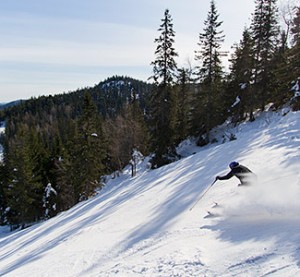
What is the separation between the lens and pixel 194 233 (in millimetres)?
7633

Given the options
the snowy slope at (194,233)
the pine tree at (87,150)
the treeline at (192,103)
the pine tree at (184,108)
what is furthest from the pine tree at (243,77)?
the snowy slope at (194,233)

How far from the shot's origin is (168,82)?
28.5 meters

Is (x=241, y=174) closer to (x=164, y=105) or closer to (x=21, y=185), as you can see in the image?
(x=164, y=105)

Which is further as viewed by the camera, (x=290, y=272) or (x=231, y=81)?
(x=231, y=81)

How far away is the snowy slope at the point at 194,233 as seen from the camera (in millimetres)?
5773

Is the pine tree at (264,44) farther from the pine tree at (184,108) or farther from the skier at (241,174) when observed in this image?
the skier at (241,174)

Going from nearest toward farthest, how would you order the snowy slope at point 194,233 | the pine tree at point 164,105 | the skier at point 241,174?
the snowy slope at point 194,233 → the skier at point 241,174 → the pine tree at point 164,105

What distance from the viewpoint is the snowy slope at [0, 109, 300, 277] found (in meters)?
5.77

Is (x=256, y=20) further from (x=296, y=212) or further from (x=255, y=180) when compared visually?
(x=296, y=212)

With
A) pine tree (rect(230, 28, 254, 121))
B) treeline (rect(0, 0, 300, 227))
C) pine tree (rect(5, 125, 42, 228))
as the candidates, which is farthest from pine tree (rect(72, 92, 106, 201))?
pine tree (rect(230, 28, 254, 121))

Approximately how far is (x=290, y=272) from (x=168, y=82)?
82.2ft

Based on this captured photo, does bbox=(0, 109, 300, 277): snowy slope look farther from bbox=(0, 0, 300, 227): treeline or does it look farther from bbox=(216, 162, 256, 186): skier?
bbox=(0, 0, 300, 227): treeline

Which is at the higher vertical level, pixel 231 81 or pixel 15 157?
pixel 231 81

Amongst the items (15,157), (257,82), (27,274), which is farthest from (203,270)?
(15,157)
